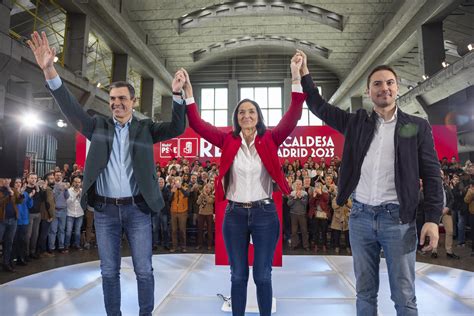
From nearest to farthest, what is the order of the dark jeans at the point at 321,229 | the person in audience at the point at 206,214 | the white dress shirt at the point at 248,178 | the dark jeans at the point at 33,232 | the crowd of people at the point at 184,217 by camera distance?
the white dress shirt at the point at 248,178
the dark jeans at the point at 33,232
the crowd of people at the point at 184,217
the dark jeans at the point at 321,229
the person in audience at the point at 206,214

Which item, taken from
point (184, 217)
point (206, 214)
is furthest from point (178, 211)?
point (206, 214)

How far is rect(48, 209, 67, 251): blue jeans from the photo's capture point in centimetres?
639

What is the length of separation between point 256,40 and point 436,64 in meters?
9.16

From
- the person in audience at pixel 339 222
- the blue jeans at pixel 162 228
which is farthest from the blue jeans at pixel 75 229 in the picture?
the person in audience at pixel 339 222

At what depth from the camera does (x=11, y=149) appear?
826 cm

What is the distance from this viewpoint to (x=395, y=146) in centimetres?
166

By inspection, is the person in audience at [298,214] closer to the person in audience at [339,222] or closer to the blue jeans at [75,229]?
the person in audience at [339,222]

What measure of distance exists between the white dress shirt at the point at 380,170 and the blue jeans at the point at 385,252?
45mm

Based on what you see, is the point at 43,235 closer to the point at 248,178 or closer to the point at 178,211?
the point at 178,211

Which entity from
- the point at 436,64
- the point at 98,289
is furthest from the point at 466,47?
the point at 98,289

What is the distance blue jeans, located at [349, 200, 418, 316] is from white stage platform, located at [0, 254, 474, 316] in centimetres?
122

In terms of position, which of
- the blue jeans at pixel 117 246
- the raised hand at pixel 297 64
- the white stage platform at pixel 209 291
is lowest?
the white stage platform at pixel 209 291

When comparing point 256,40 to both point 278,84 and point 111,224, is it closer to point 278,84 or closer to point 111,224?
point 278,84

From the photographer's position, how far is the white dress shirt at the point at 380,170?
1675 millimetres
